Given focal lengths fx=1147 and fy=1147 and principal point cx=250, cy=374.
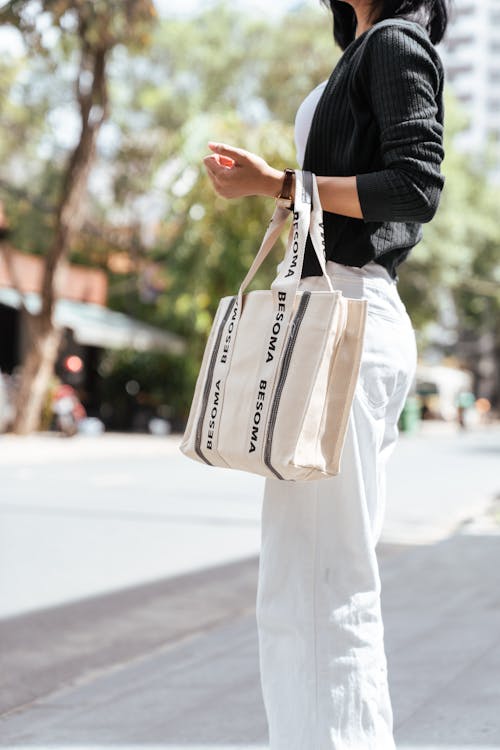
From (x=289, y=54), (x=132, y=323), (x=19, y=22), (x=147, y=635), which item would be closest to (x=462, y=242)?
(x=289, y=54)

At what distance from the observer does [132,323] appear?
31.7 m

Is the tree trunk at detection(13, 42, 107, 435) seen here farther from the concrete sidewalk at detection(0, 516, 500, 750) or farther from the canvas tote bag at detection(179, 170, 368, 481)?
the canvas tote bag at detection(179, 170, 368, 481)

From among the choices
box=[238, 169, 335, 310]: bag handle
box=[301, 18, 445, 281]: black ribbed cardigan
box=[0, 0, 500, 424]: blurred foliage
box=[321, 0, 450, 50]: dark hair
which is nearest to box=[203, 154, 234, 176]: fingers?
box=[238, 169, 335, 310]: bag handle

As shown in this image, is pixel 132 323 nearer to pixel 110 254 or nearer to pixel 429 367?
pixel 110 254

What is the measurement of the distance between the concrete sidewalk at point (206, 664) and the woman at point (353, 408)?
885 millimetres

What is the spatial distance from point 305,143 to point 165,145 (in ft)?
85.9

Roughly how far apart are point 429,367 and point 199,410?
187 ft

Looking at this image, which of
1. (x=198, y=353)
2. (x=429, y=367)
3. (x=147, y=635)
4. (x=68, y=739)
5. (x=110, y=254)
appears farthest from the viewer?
(x=429, y=367)

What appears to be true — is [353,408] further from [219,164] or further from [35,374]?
[35,374]

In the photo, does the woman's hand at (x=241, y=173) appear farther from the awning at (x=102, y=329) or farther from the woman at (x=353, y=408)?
the awning at (x=102, y=329)

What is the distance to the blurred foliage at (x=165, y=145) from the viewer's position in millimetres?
28125

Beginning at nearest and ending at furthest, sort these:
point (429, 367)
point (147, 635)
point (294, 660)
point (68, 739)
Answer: point (294, 660) → point (68, 739) → point (147, 635) → point (429, 367)

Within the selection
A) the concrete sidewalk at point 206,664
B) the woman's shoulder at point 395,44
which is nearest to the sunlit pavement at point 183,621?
the concrete sidewalk at point 206,664

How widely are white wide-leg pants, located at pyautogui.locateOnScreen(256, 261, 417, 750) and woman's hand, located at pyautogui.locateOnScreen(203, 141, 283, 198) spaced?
20 centimetres
